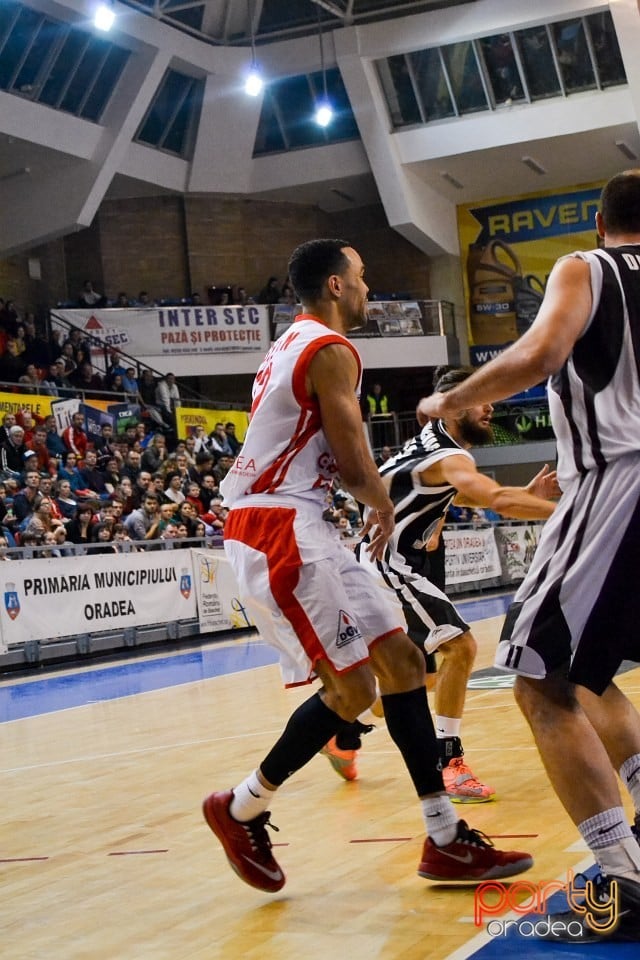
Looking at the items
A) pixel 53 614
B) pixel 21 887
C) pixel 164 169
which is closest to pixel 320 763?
pixel 21 887

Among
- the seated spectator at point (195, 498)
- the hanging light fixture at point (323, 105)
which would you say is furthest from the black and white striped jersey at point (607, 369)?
the hanging light fixture at point (323, 105)

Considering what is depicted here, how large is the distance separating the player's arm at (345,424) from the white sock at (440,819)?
0.92m

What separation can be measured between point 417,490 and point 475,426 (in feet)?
1.43

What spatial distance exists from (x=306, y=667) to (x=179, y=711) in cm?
565

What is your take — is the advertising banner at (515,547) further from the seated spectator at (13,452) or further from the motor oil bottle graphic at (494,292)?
the seated spectator at (13,452)

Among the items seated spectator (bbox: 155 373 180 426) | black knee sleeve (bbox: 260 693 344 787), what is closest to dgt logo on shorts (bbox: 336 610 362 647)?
black knee sleeve (bbox: 260 693 344 787)

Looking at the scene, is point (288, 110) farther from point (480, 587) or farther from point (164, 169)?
point (480, 587)

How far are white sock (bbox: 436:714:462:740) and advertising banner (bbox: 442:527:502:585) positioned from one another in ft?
48.3

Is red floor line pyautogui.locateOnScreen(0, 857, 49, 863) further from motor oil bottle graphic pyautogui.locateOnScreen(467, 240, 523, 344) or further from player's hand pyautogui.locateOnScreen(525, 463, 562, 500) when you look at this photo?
motor oil bottle graphic pyautogui.locateOnScreen(467, 240, 523, 344)

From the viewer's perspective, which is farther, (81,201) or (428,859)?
(81,201)

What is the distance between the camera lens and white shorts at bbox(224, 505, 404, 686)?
→ 386 centimetres

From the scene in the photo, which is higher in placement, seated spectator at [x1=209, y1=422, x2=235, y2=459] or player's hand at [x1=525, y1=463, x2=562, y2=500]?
seated spectator at [x1=209, y1=422, x2=235, y2=459]

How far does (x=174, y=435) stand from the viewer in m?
22.7

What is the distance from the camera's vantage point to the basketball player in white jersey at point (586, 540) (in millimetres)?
3111
